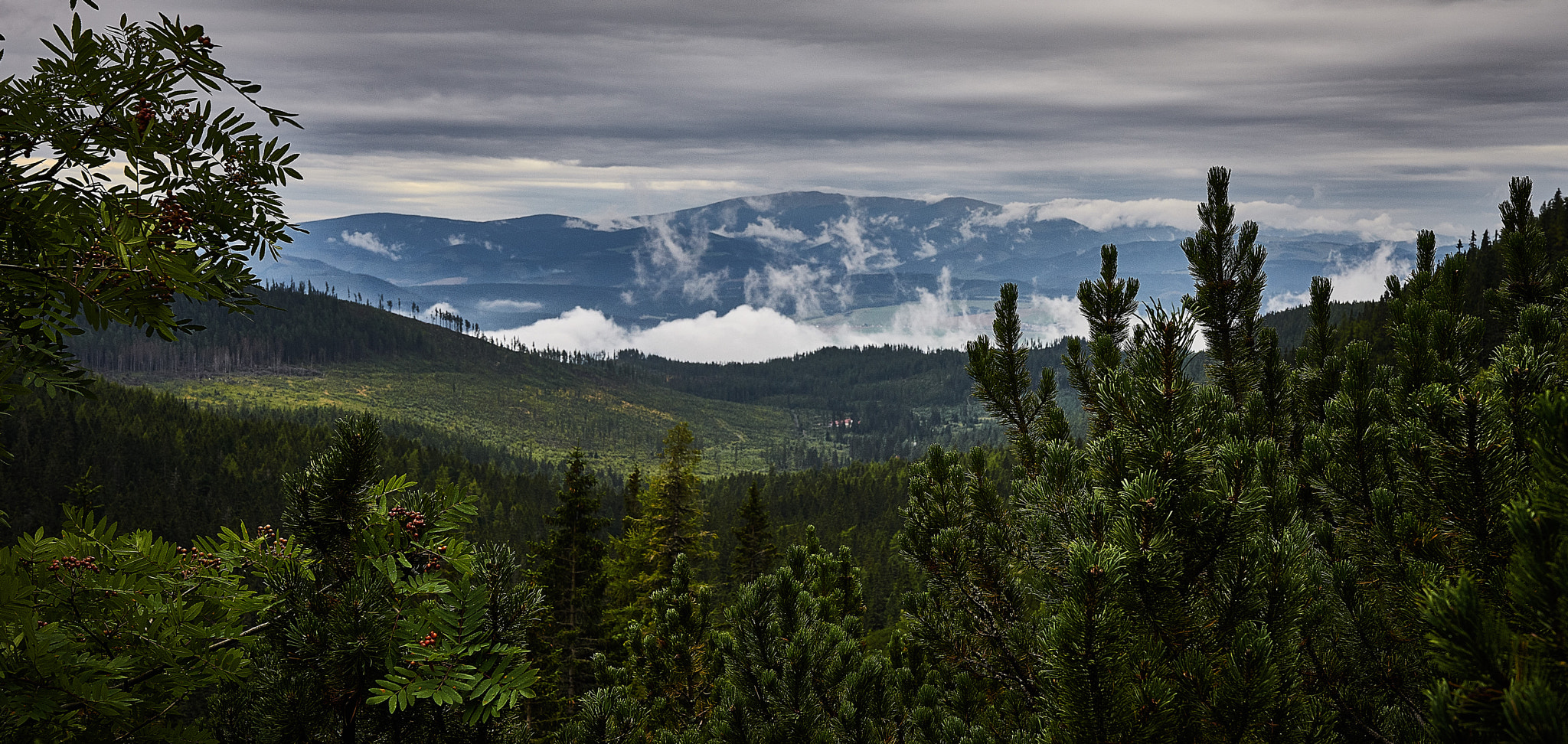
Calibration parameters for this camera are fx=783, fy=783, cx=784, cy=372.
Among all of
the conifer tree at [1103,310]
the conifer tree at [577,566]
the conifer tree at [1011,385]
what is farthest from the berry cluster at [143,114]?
the conifer tree at [577,566]

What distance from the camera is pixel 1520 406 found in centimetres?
486

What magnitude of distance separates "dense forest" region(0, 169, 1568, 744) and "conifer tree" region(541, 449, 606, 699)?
23.6 metres

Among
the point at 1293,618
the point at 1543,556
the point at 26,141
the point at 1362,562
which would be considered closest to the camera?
the point at 1543,556

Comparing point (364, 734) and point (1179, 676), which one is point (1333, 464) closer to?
point (1179, 676)

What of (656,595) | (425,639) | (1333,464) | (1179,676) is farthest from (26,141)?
(656,595)

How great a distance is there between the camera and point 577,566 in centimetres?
3166

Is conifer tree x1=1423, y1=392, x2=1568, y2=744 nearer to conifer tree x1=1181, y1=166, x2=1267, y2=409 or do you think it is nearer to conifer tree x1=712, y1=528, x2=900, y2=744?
conifer tree x1=712, y1=528, x2=900, y2=744

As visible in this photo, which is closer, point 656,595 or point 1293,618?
point 1293,618

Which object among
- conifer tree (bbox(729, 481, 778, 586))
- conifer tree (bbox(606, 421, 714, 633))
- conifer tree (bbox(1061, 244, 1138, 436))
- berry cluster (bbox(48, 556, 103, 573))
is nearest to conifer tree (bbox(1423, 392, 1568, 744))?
berry cluster (bbox(48, 556, 103, 573))

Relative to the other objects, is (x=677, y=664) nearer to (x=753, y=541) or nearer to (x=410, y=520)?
(x=410, y=520)

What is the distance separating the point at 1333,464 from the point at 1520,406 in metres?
2.06

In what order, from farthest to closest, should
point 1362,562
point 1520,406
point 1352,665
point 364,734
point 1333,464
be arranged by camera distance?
point 1333,464, point 1362,562, point 1352,665, point 1520,406, point 364,734

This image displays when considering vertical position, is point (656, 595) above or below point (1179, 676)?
below

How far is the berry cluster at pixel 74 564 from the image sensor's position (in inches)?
137
